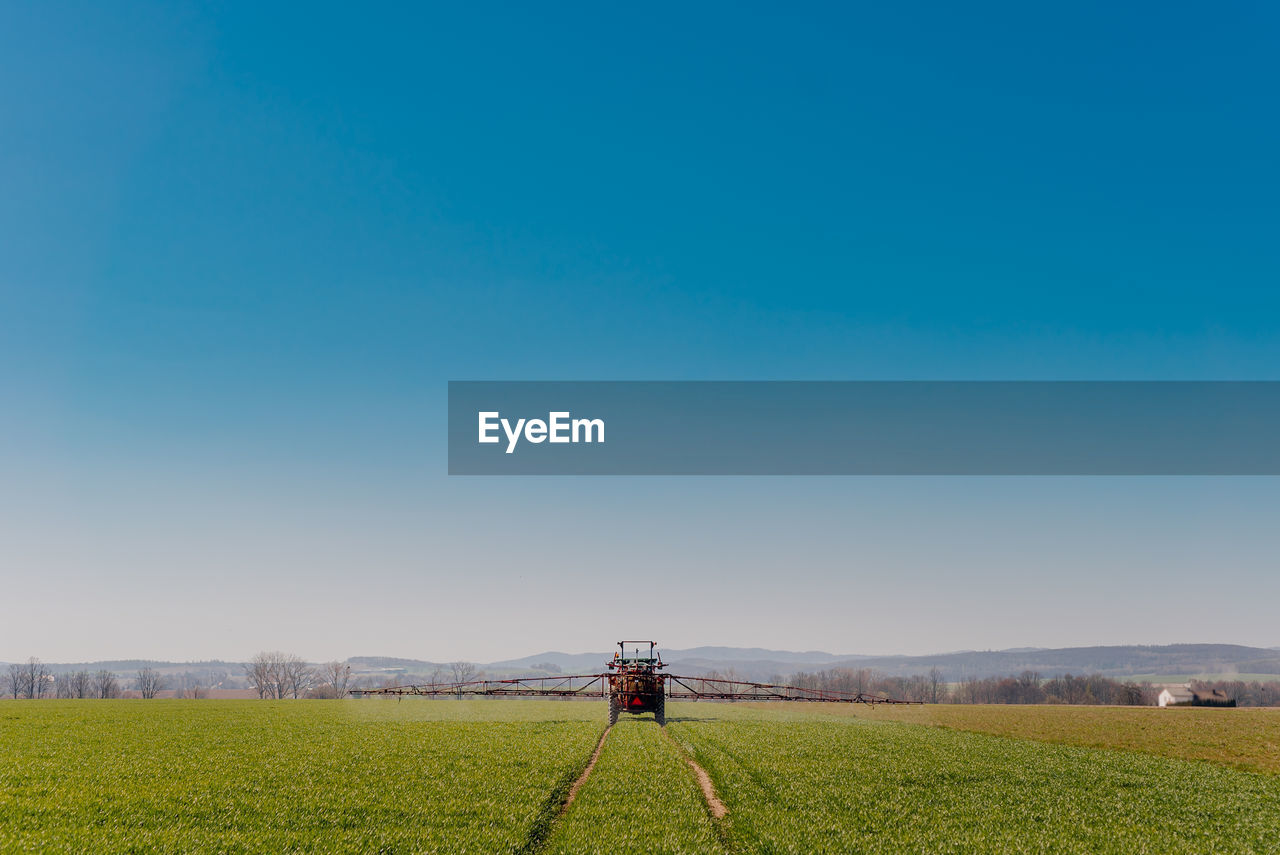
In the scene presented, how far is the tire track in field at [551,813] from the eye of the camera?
18500 mm

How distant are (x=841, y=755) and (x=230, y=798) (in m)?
27.7

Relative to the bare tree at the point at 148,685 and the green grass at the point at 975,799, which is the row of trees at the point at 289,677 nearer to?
the bare tree at the point at 148,685

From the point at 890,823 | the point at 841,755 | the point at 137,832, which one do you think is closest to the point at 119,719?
the point at 137,832

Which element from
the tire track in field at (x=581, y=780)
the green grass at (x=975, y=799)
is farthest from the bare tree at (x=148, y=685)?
the green grass at (x=975, y=799)

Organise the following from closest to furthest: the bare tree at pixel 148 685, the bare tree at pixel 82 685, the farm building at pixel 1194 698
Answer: the farm building at pixel 1194 698, the bare tree at pixel 82 685, the bare tree at pixel 148 685

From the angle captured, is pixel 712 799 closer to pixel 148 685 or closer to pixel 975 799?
pixel 975 799

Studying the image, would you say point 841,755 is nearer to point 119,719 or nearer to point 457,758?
point 457,758

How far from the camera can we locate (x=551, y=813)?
2192 cm

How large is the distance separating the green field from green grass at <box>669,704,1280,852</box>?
0.39 feet

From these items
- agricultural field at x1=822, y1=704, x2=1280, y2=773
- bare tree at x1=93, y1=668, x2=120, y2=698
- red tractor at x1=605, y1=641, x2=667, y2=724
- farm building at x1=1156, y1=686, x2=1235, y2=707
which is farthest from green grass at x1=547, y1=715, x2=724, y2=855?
bare tree at x1=93, y1=668, x2=120, y2=698

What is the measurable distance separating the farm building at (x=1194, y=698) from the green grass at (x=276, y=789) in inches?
4871

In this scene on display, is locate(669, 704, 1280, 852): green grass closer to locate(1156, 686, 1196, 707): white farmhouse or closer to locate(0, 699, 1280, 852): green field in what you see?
locate(0, 699, 1280, 852): green field

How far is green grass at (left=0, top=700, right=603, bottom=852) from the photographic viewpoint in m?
18.2

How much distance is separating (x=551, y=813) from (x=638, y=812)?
2642mm
